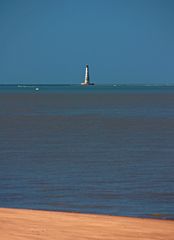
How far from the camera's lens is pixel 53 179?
15297mm


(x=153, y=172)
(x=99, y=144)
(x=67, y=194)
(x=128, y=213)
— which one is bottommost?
(x=128, y=213)

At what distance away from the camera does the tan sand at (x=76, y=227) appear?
6609mm

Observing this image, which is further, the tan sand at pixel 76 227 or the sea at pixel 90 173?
the sea at pixel 90 173

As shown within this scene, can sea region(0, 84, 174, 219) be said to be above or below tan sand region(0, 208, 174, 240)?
above

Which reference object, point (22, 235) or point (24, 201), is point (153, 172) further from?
point (22, 235)

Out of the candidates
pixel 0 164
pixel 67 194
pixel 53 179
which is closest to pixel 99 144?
pixel 0 164

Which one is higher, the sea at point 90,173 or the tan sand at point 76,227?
the sea at point 90,173

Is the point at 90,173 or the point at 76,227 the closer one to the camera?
the point at 76,227

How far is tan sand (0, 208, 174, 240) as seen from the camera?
6.61 meters

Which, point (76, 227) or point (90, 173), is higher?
point (90, 173)

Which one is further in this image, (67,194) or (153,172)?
(153,172)

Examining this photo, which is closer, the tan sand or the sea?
the tan sand

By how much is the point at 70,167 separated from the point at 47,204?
5.66 metres

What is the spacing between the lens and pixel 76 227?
6.93 meters
